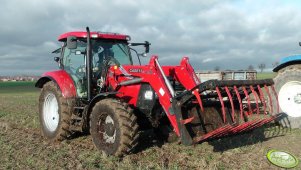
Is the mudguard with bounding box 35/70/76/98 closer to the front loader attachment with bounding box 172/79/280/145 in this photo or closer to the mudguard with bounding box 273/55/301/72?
the front loader attachment with bounding box 172/79/280/145

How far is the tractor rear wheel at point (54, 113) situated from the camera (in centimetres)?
731

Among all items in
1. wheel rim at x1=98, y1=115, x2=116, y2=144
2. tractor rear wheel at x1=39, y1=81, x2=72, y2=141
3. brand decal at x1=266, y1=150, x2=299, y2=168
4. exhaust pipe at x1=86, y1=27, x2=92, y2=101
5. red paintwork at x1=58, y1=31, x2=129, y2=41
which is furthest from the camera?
tractor rear wheel at x1=39, y1=81, x2=72, y2=141

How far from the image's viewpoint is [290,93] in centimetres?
830

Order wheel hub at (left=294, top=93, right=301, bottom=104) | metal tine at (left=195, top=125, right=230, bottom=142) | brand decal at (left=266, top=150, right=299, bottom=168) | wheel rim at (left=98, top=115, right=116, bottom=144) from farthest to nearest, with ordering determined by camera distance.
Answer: wheel hub at (left=294, top=93, right=301, bottom=104) → wheel rim at (left=98, top=115, right=116, bottom=144) → brand decal at (left=266, top=150, right=299, bottom=168) → metal tine at (left=195, top=125, right=230, bottom=142)

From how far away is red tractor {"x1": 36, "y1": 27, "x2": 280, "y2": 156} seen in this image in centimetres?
565

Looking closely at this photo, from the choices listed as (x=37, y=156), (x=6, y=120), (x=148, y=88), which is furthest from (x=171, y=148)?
(x=6, y=120)

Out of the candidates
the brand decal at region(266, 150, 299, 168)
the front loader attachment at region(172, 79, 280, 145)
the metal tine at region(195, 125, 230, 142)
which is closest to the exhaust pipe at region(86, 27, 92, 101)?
the front loader attachment at region(172, 79, 280, 145)

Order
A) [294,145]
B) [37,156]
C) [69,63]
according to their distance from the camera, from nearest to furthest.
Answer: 1. [37,156]
2. [294,145]
3. [69,63]

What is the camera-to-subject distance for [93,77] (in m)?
7.25

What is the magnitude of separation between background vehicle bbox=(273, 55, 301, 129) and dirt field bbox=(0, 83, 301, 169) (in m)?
0.33

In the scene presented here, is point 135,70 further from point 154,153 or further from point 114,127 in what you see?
point 154,153

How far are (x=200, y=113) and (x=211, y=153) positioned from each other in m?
0.73

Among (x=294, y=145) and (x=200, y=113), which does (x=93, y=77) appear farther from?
(x=294, y=145)

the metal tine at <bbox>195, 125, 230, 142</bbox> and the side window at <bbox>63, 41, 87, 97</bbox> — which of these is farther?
the side window at <bbox>63, 41, 87, 97</bbox>
